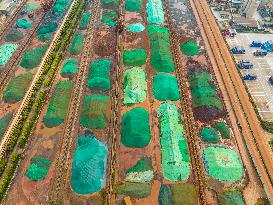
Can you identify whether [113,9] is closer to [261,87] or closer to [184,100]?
[184,100]

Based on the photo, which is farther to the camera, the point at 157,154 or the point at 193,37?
the point at 193,37

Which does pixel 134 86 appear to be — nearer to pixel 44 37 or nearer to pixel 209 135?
pixel 209 135

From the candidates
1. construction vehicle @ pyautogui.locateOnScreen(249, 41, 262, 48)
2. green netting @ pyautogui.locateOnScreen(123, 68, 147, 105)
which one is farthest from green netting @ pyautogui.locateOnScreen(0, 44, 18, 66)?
construction vehicle @ pyautogui.locateOnScreen(249, 41, 262, 48)

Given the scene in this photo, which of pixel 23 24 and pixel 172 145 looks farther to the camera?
pixel 23 24

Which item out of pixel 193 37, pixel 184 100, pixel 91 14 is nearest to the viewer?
pixel 184 100

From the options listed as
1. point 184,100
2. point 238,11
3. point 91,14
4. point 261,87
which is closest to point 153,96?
point 184,100

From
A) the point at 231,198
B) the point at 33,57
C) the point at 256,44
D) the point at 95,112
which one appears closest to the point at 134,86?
the point at 95,112

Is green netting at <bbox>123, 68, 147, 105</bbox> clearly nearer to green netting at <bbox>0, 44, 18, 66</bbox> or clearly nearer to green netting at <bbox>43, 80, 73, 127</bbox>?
green netting at <bbox>43, 80, 73, 127</bbox>

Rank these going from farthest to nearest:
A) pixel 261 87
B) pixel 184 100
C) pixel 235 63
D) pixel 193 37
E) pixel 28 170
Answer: pixel 193 37
pixel 235 63
pixel 261 87
pixel 184 100
pixel 28 170
